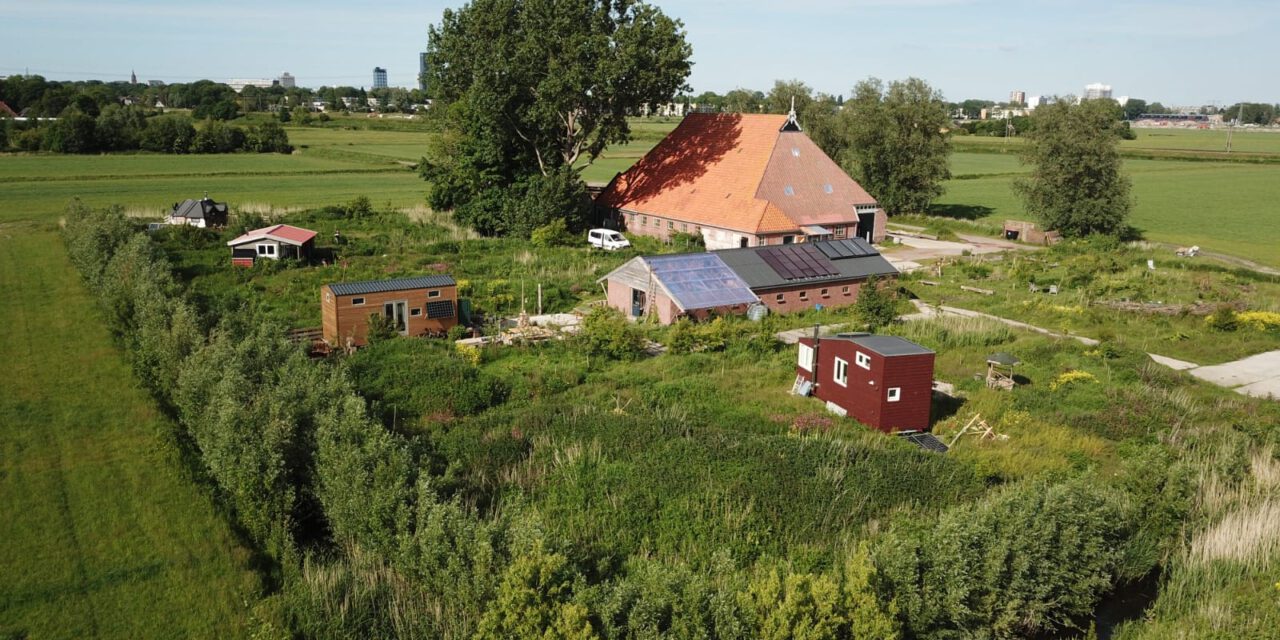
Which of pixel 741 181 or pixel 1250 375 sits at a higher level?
pixel 741 181

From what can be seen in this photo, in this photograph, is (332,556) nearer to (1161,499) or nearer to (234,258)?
(1161,499)

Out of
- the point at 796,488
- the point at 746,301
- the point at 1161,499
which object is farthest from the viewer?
the point at 746,301

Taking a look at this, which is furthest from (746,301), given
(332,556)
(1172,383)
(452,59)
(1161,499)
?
(452,59)

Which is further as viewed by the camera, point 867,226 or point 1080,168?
point 867,226

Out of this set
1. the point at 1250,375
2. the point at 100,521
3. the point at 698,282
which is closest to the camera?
the point at 100,521

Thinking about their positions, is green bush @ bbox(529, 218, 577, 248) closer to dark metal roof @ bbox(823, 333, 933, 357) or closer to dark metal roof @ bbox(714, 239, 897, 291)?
dark metal roof @ bbox(714, 239, 897, 291)

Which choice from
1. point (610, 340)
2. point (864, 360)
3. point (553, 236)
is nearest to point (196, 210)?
point (553, 236)

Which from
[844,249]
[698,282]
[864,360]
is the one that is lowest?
[864,360]

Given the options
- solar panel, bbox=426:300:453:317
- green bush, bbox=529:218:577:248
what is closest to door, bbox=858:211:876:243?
green bush, bbox=529:218:577:248

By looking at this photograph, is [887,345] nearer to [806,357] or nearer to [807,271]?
[806,357]
